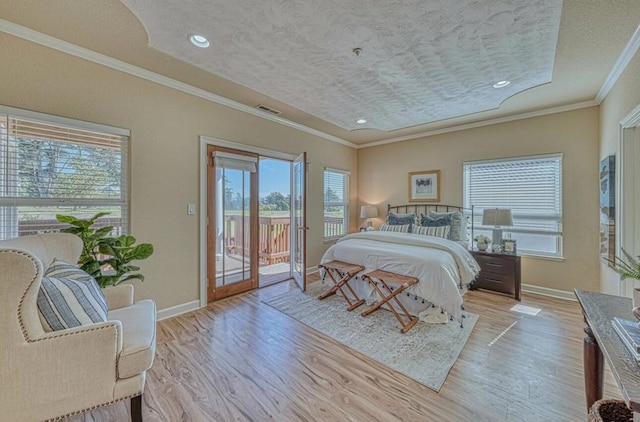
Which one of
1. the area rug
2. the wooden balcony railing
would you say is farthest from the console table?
the wooden balcony railing

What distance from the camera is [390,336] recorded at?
2.59 m

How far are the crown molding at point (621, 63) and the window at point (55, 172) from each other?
457 centimetres

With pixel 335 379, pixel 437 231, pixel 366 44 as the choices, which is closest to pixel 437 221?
pixel 437 231

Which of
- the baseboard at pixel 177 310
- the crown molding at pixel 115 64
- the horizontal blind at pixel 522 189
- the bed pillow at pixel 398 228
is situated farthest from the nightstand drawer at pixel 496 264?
the baseboard at pixel 177 310

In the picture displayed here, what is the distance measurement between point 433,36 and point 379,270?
7.75 ft

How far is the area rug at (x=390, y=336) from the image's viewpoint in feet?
6.91

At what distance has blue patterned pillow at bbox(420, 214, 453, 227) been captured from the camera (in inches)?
163

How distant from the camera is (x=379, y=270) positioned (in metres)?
3.19

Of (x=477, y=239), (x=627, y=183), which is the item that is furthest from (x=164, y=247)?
(x=627, y=183)

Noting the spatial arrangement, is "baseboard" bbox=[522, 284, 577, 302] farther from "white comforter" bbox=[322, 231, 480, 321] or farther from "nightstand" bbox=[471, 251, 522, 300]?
"white comforter" bbox=[322, 231, 480, 321]

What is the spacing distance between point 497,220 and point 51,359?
457 centimetres

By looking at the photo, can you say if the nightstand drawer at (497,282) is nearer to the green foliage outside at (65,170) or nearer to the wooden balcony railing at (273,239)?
the wooden balcony railing at (273,239)

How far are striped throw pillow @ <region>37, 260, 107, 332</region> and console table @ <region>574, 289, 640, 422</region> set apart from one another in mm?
2249

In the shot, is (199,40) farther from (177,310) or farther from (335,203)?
(335,203)
